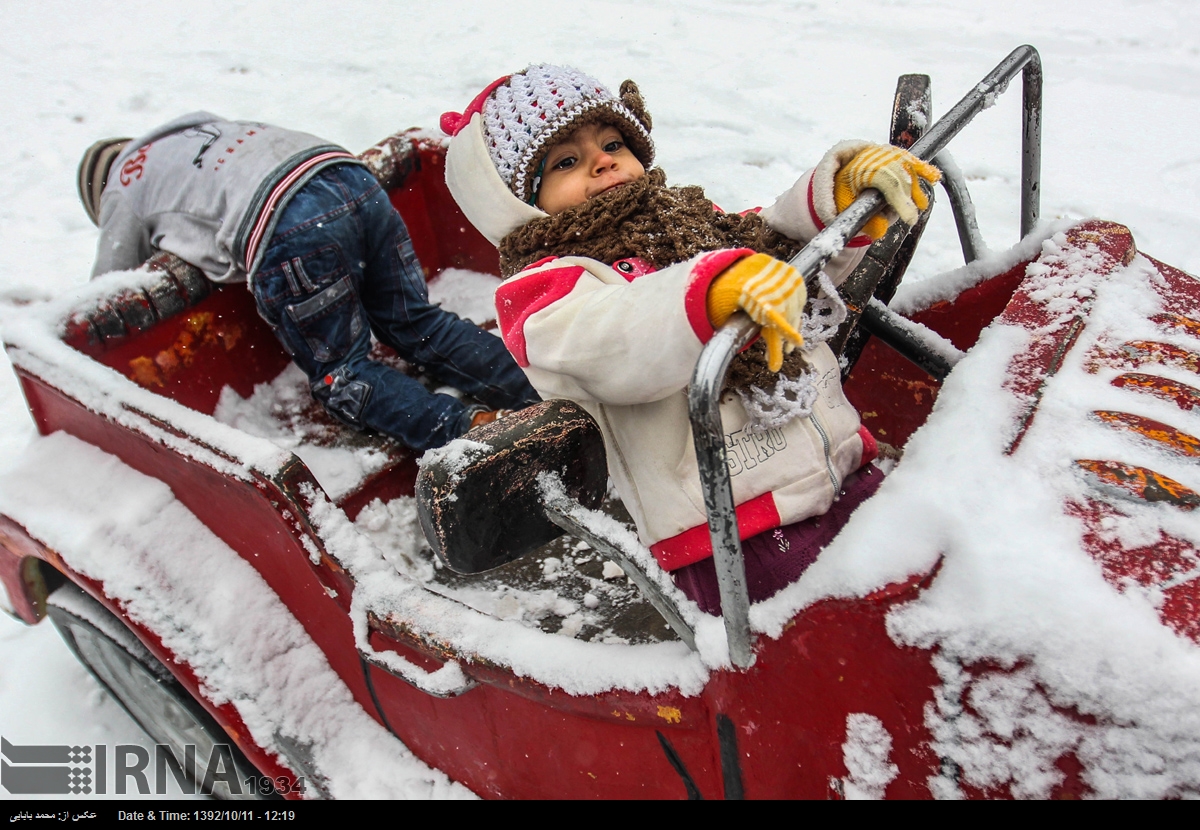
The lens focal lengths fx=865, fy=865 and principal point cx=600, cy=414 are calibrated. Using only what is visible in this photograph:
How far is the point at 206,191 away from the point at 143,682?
1150mm

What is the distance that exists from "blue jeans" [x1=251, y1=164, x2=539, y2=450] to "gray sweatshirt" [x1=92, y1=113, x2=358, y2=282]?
49 millimetres

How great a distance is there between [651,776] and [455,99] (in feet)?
14.3

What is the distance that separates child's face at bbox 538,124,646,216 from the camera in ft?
5.09

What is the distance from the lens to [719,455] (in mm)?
870

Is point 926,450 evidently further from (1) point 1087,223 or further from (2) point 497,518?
(1) point 1087,223

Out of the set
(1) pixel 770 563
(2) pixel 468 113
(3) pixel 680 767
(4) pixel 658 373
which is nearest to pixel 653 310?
(4) pixel 658 373

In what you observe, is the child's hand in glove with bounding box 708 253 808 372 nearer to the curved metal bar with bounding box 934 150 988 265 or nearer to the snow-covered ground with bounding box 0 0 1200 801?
the curved metal bar with bounding box 934 150 988 265

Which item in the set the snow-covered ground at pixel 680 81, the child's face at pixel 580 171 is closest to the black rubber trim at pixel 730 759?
the child's face at pixel 580 171

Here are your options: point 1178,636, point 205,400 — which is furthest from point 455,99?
point 1178,636

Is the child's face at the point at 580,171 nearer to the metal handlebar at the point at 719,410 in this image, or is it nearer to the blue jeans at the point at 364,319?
the metal handlebar at the point at 719,410

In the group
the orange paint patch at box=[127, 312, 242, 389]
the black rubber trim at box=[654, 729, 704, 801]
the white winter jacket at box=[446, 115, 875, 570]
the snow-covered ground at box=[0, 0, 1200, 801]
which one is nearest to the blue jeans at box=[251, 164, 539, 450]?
the orange paint patch at box=[127, 312, 242, 389]

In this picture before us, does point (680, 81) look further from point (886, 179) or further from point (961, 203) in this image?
point (886, 179)

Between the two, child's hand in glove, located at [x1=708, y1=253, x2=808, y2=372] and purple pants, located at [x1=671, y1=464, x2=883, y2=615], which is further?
purple pants, located at [x1=671, y1=464, x2=883, y2=615]

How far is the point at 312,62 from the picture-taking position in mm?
5332
